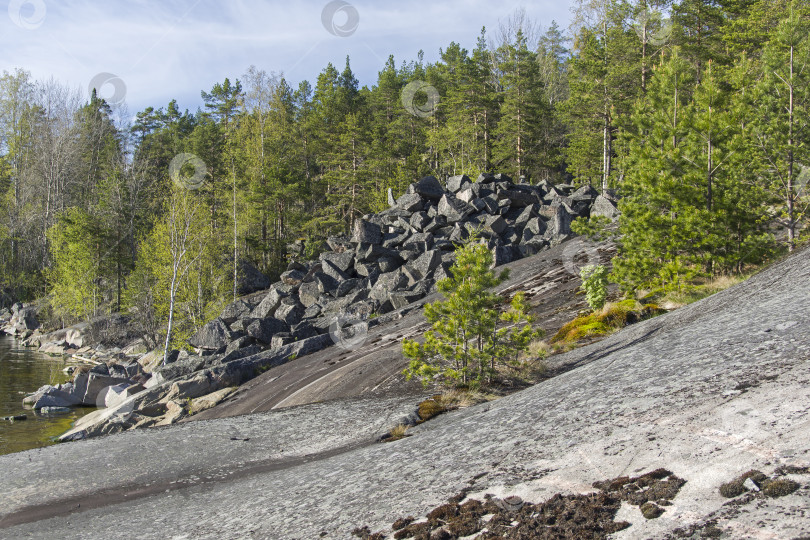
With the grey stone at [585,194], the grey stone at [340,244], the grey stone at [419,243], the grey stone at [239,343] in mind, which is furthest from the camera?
the grey stone at [340,244]

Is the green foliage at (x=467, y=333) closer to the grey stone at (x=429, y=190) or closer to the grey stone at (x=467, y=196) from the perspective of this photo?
the grey stone at (x=467, y=196)

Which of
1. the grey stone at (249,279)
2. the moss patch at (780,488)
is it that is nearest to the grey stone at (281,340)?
the grey stone at (249,279)

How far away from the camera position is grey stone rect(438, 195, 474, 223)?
116 ft

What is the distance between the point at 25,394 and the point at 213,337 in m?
8.69

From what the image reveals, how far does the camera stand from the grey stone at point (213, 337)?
25.2m

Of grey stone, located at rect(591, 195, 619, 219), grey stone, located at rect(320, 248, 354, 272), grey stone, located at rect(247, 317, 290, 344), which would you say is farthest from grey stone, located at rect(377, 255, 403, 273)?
grey stone, located at rect(591, 195, 619, 219)

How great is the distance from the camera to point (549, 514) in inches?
161

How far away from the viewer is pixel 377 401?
451 inches

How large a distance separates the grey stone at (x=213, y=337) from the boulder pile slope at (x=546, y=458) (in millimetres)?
14086

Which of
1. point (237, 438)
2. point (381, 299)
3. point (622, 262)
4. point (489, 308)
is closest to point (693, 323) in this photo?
point (489, 308)

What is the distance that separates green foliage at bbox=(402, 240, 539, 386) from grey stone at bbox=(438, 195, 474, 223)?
975 inches

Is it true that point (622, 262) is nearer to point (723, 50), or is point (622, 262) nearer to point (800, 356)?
point (800, 356)

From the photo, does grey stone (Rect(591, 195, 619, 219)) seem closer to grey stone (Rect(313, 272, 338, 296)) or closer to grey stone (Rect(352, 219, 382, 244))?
grey stone (Rect(352, 219, 382, 244))

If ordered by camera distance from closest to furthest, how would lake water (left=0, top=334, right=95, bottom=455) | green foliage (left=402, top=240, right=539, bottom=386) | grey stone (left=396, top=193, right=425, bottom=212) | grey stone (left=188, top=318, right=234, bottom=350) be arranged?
green foliage (left=402, top=240, right=539, bottom=386) → lake water (left=0, top=334, right=95, bottom=455) → grey stone (left=188, top=318, right=234, bottom=350) → grey stone (left=396, top=193, right=425, bottom=212)
